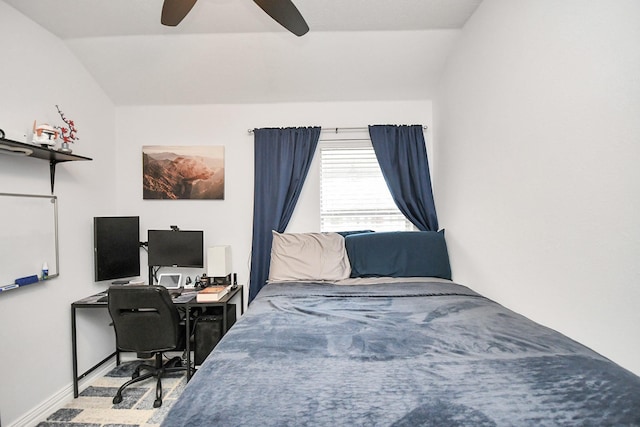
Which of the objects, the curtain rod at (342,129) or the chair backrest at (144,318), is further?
the curtain rod at (342,129)

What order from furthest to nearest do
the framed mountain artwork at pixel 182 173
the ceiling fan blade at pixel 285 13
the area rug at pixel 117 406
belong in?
1. the framed mountain artwork at pixel 182 173
2. the area rug at pixel 117 406
3. the ceiling fan blade at pixel 285 13

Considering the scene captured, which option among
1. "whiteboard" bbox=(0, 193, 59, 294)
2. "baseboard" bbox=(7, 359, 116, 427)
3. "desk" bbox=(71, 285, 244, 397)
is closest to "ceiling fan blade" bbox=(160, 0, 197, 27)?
"whiteboard" bbox=(0, 193, 59, 294)

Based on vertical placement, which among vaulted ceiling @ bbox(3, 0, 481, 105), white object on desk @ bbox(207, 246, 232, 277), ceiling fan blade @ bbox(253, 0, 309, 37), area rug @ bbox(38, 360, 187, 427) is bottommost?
area rug @ bbox(38, 360, 187, 427)

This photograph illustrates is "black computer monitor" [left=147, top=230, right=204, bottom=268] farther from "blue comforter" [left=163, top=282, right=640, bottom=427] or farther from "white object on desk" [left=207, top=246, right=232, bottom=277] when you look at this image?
"blue comforter" [left=163, top=282, right=640, bottom=427]

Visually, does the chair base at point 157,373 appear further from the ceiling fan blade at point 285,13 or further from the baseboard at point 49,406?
the ceiling fan blade at point 285,13

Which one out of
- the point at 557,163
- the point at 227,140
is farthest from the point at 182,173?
the point at 557,163

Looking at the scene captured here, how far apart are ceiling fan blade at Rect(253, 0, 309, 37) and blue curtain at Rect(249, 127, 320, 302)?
4.23ft

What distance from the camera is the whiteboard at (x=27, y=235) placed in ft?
5.92

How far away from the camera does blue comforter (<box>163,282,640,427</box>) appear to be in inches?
33.2

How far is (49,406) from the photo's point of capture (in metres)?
2.02

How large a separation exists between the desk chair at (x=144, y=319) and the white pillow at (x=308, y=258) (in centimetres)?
83

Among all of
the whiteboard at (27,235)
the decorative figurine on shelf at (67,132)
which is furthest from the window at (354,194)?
the whiteboard at (27,235)

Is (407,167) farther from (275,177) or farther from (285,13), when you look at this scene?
(285,13)

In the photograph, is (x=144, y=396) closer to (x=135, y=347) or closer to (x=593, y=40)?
(x=135, y=347)
